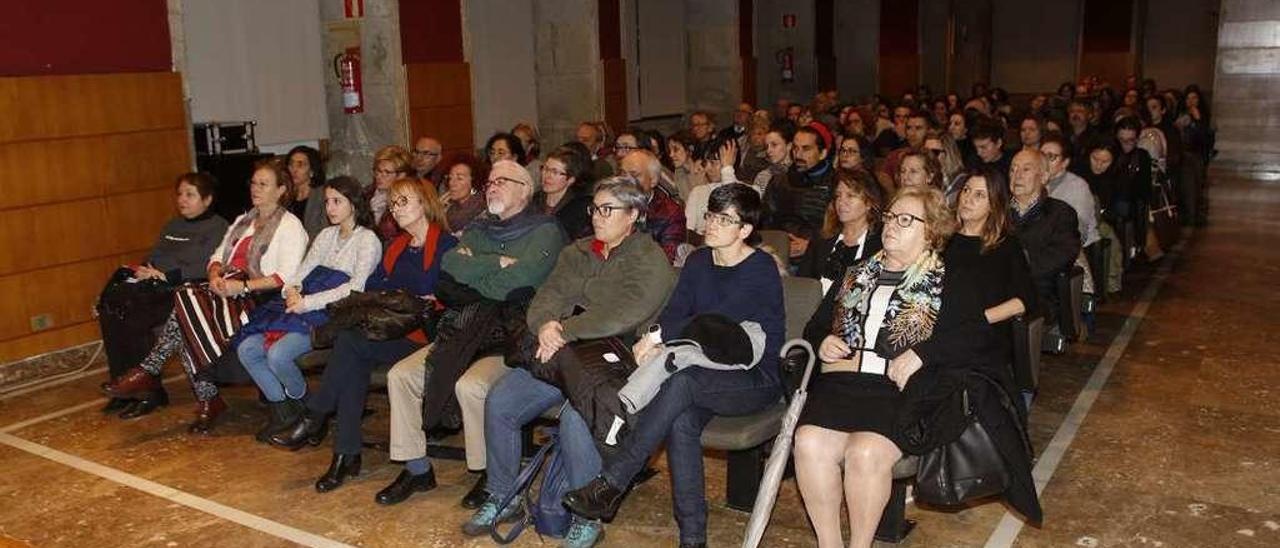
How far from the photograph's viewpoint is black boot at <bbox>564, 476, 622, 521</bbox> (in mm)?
3951

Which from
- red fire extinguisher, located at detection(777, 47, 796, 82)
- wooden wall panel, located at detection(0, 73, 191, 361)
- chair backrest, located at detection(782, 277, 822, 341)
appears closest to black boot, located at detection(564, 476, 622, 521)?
chair backrest, located at detection(782, 277, 822, 341)

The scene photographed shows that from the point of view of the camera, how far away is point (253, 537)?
14.4ft

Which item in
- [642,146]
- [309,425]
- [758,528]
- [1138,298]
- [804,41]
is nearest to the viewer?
[758,528]

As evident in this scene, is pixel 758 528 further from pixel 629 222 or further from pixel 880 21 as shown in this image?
pixel 880 21

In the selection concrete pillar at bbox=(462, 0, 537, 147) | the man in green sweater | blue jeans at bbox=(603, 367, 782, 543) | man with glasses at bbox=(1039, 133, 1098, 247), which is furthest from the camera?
concrete pillar at bbox=(462, 0, 537, 147)

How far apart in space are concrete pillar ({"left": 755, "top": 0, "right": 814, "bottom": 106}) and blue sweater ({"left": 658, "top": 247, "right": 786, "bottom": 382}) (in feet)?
45.0

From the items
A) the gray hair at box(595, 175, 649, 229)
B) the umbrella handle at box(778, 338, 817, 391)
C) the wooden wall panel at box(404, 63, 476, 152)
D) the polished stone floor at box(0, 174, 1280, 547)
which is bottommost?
the polished stone floor at box(0, 174, 1280, 547)

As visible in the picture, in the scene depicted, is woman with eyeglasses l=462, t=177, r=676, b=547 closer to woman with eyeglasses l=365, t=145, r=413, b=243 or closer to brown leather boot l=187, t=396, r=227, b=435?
brown leather boot l=187, t=396, r=227, b=435

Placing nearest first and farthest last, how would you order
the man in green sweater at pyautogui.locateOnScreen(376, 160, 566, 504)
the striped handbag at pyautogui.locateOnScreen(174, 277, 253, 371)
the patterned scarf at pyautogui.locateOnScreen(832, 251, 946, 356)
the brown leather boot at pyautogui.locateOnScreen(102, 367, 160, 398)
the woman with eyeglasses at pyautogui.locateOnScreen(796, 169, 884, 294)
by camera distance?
the patterned scarf at pyautogui.locateOnScreen(832, 251, 946, 356) < the man in green sweater at pyautogui.locateOnScreen(376, 160, 566, 504) < the woman with eyeglasses at pyautogui.locateOnScreen(796, 169, 884, 294) < the striped handbag at pyautogui.locateOnScreen(174, 277, 253, 371) < the brown leather boot at pyautogui.locateOnScreen(102, 367, 160, 398)

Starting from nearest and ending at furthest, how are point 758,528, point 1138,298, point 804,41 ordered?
point 758,528
point 1138,298
point 804,41

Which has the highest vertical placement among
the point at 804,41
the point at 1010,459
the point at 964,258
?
the point at 804,41

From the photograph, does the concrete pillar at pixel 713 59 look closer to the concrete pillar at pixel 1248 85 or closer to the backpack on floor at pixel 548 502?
the concrete pillar at pixel 1248 85

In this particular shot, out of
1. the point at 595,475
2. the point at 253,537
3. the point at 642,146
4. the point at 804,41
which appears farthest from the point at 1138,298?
the point at 804,41

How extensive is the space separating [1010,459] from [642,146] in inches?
162
